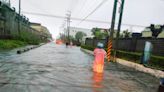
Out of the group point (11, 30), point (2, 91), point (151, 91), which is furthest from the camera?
point (11, 30)

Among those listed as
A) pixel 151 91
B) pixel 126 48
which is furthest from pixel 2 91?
pixel 126 48

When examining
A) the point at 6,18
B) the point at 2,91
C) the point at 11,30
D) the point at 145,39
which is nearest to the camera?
the point at 2,91

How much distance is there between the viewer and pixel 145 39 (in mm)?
22875

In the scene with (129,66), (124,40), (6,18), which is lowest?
(129,66)

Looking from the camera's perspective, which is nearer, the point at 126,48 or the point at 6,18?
the point at 126,48

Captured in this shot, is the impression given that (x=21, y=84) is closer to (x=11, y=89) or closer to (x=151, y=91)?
(x=11, y=89)

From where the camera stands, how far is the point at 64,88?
887cm

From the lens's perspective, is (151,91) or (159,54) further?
(159,54)

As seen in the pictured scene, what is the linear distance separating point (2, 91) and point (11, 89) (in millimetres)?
432

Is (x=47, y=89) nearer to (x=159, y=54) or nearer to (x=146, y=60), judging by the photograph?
(x=146, y=60)

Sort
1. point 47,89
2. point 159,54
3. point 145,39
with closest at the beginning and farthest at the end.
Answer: point 47,89 < point 159,54 < point 145,39

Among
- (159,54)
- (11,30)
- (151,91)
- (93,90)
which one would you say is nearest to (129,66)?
(159,54)

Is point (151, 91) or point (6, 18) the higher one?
point (6, 18)

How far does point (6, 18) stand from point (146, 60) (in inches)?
1297
